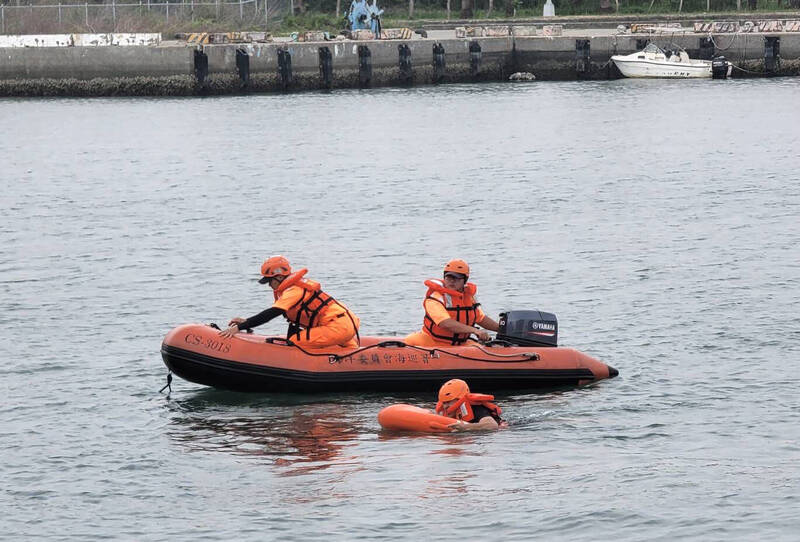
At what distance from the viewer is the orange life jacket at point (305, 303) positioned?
15625 mm

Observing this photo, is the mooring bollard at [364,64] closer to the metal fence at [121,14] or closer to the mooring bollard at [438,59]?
the mooring bollard at [438,59]

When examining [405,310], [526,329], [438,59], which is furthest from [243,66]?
[526,329]

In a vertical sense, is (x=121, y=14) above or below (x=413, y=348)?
above

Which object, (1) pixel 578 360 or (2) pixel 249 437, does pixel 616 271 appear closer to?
(1) pixel 578 360

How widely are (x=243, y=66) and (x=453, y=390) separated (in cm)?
4364

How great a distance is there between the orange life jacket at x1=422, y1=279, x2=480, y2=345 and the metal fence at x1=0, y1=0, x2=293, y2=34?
46.0 metres

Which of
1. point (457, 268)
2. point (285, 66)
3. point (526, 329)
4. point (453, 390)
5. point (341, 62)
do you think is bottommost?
point (453, 390)

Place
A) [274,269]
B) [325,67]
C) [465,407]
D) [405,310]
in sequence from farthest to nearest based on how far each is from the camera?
[325,67]
[405,310]
[274,269]
[465,407]

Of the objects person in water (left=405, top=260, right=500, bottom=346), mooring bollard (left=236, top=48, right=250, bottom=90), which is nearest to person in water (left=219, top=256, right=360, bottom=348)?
person in water (left=405, top=260, right=500, bottom=346)

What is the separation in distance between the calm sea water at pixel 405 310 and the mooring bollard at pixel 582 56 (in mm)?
10361

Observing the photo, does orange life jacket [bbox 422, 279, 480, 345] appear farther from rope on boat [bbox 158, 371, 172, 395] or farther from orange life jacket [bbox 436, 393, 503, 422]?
rope on boat [bbox 158, 371, 172, 395]

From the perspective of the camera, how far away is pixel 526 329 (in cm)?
1656

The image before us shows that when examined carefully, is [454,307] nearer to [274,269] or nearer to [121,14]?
[274,269]

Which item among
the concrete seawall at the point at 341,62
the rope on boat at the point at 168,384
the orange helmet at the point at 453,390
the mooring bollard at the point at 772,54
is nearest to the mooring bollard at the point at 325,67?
the concrete seawall at the point at 341,62
